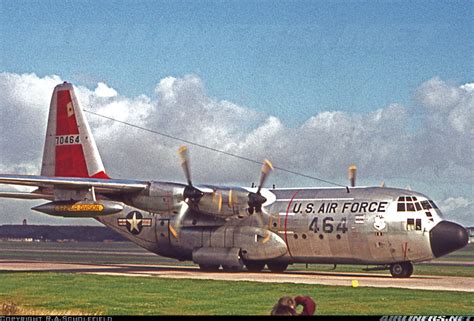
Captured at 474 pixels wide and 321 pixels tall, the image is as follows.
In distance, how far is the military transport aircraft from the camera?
112 ft

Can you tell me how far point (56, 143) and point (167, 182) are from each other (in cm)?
989

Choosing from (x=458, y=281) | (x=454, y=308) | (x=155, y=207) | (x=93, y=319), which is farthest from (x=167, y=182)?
(x=93, y=319)

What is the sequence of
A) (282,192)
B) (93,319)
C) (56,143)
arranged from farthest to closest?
(56,143) < (282,192) < (93,319)

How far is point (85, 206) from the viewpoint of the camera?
34781 millimetres

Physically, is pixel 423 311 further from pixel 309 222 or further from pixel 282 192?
pixel 282 192

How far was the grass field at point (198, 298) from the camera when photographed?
21.8m

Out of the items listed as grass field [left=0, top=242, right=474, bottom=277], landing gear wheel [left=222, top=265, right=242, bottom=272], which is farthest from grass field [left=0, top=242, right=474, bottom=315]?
grass field [left=0, top=242, right=474, bottom=277]

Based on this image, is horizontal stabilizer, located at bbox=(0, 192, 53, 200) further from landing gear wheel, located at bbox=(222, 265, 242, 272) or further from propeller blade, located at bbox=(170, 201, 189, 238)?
landing gear wheel, located at bbox=(222, 265, 242, 272)

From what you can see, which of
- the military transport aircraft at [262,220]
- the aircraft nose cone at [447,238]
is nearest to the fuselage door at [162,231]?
the military transport aircraft at [262,220]

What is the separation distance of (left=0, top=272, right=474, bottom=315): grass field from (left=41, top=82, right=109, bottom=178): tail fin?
11.5m

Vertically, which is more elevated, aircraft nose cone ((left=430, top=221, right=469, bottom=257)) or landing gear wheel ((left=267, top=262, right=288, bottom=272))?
aircraft nose cone ((left=430, top=221, right=469, bottom=257))

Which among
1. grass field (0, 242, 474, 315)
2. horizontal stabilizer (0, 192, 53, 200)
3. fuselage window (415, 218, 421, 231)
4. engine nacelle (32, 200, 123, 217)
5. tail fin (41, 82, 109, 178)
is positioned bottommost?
grass field (0, 242, 474, 315)

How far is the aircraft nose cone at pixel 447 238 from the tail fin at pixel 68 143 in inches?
716

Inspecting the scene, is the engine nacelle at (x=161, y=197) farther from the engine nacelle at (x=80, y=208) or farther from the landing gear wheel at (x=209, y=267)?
the landing gear wheel at (x=209, y=267)
